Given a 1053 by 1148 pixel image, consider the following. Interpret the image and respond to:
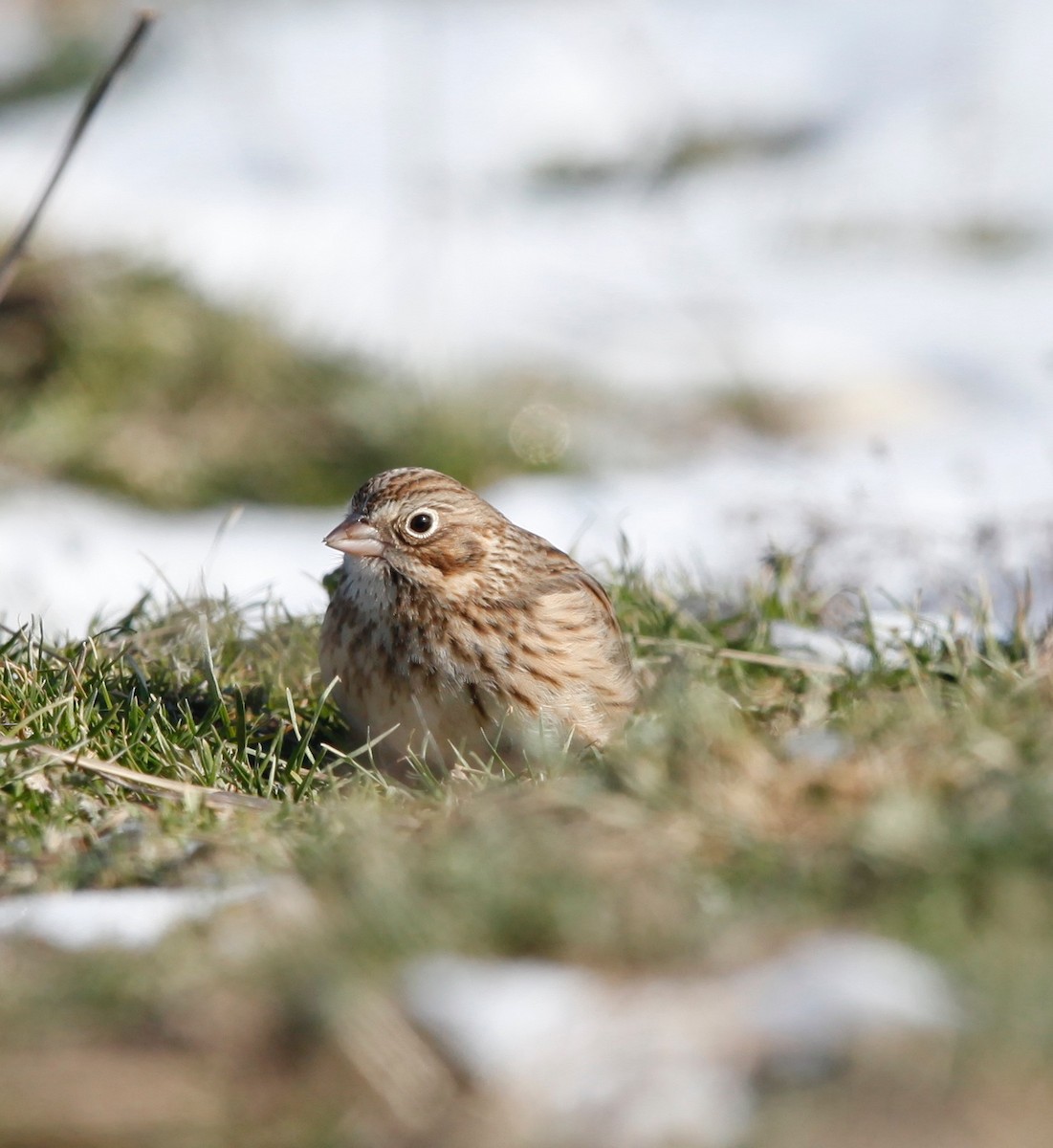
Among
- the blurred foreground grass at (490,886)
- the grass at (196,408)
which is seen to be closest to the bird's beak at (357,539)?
the blurred foreground grass at (490,886)

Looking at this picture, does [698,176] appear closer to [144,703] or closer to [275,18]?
[275,18]

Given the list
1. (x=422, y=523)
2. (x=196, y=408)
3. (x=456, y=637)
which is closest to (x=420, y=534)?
(x=422, y=523)

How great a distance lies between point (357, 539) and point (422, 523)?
0.23m

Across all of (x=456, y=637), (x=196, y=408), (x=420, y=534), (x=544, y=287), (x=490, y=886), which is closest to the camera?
(x=490, y=886)

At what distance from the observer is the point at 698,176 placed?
1437 centimetres

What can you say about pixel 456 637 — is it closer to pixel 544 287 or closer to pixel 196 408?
pixel 196 408

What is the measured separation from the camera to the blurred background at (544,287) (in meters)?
7.50

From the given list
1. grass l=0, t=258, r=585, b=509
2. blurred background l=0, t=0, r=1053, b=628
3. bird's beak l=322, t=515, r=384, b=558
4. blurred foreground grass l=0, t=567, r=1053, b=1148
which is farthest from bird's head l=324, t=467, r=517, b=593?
grass l=0, t=258, r=585, b=509

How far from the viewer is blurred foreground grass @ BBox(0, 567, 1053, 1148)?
2453 mm

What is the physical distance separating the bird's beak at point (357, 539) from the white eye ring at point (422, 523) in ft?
0.34

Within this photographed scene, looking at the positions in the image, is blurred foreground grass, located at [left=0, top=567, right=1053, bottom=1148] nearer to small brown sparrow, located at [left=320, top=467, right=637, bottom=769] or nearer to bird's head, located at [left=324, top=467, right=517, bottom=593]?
small brown sparrow, located at [left=320, top=467, right=637, bottom=769]

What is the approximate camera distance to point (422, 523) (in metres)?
5.11

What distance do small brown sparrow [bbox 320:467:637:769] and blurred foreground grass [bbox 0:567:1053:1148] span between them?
0.33 meters

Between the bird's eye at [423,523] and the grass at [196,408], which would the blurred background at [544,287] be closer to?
the grass at [196,408]
